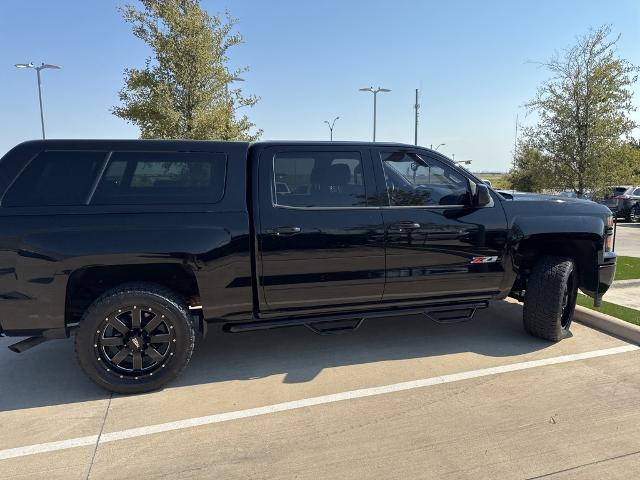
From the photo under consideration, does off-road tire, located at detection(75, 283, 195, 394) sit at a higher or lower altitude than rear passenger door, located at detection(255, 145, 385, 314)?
lower

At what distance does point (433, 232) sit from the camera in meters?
3.91

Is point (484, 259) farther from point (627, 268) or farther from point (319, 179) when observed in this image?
point (627, 268)

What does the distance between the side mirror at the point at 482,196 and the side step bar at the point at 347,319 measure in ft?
3.24

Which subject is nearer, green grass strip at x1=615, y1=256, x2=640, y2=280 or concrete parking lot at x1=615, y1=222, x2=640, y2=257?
green grass strip at x1=615, y1=256, x2=640, y2=280

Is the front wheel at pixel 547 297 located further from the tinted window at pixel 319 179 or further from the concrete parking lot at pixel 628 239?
the concrete parking lot at pixel 628 239

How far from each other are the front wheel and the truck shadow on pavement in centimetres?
17

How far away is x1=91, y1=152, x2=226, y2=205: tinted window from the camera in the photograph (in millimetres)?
3318

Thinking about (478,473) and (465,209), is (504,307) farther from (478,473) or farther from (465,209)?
(478,473)

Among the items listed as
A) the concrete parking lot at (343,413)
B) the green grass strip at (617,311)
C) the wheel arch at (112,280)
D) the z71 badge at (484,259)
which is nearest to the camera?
the concrete parking lot at (343,413)

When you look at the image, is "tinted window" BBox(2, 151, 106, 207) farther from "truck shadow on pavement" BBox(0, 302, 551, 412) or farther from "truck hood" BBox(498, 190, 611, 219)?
"truck hood" BBox(498, 190, 611, 219)

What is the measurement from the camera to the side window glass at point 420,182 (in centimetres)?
393

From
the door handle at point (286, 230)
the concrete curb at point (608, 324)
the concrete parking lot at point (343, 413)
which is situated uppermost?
the door handle at point (286, 230)

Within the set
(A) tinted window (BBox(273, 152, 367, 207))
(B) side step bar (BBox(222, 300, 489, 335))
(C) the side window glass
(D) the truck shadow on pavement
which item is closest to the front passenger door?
(C) the side window glass

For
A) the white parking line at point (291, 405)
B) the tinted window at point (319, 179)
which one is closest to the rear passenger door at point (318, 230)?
the tinted window at point (319, 179)
